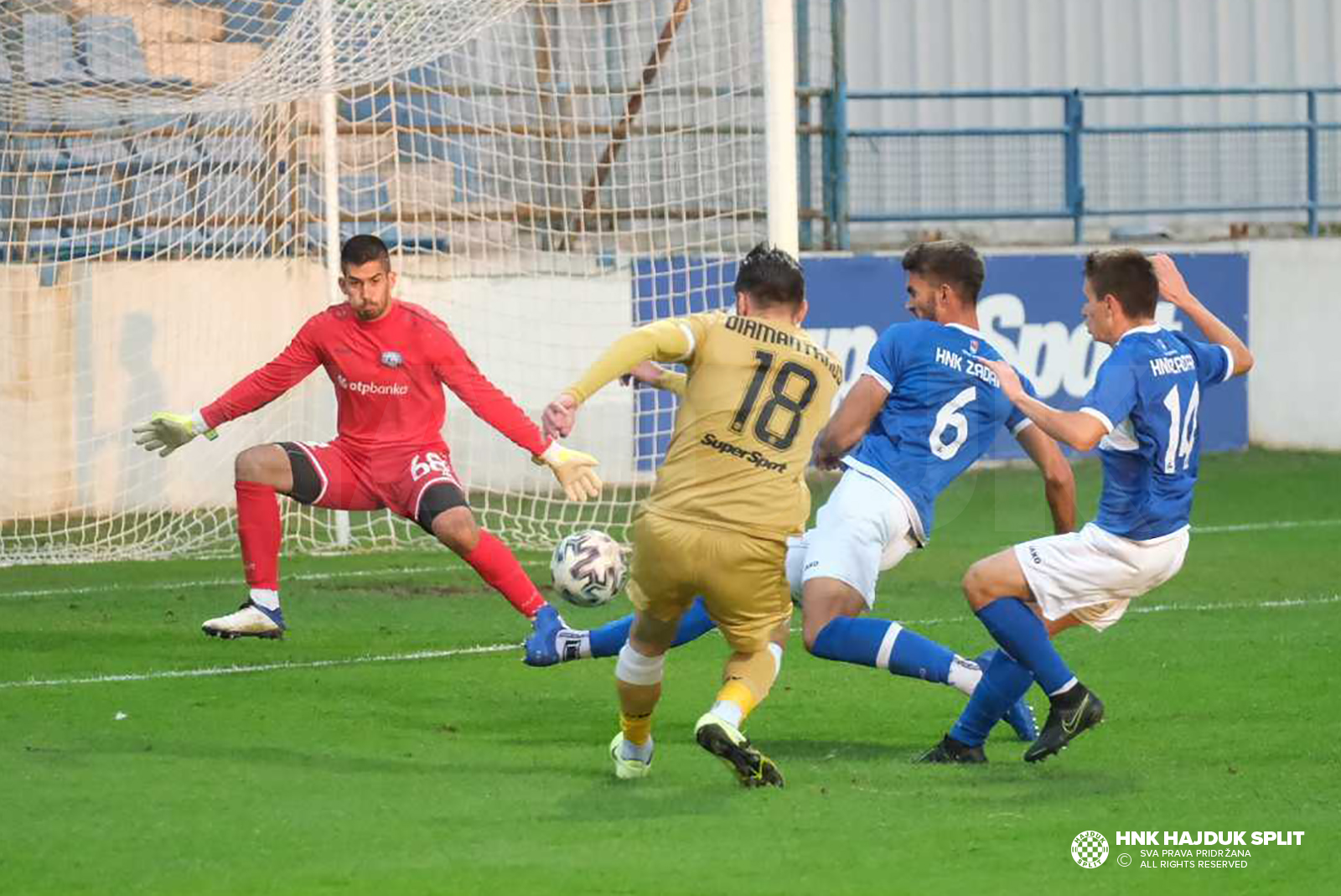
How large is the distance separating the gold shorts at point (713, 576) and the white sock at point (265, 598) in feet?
11.4

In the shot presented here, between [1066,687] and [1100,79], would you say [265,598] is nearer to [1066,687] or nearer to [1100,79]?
[1066,687]

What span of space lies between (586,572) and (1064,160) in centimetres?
1171

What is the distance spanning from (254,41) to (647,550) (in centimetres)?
789

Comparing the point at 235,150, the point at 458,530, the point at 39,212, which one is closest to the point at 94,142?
the point at 39,212

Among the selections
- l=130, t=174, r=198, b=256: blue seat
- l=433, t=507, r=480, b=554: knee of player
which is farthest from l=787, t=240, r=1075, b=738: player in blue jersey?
l=130, t=174, r=198, b=256: blue seat

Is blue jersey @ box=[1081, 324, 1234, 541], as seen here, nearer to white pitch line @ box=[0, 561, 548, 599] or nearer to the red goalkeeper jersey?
the red goalkeeper jersey

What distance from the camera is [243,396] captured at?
941 cm

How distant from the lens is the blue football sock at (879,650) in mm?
6898

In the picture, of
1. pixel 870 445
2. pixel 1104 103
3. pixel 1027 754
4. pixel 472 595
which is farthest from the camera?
pixel 1104 103

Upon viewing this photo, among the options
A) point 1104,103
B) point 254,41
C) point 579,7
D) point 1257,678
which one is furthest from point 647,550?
point 1104,103

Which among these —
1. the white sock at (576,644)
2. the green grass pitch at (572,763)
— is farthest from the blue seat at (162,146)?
the white sock at (576,644)

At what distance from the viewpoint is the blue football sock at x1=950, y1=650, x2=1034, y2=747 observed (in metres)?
6.70

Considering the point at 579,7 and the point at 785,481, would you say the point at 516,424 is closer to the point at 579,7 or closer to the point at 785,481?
the point at 785,481

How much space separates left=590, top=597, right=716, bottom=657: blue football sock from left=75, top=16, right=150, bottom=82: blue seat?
5752 millimetres
